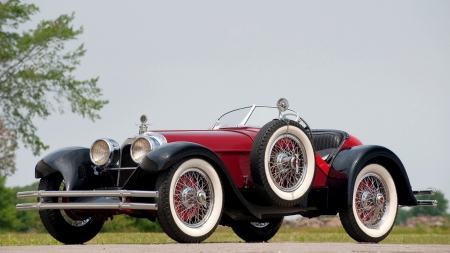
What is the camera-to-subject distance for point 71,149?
871 centimetres

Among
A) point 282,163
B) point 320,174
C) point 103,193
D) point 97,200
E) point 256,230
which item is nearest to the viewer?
point 103,193

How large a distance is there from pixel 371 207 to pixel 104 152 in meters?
Result: 3.42

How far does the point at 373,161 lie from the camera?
9.48m

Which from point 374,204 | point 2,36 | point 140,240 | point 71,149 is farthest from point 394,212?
point 2,36

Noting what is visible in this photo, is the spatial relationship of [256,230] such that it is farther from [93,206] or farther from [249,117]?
[93,206]

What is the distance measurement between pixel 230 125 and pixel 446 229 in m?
5.44

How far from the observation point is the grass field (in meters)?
10.0

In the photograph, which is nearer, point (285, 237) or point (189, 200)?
point (189, 200)

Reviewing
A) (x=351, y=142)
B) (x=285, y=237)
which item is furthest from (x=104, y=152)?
(x=285, y=237)

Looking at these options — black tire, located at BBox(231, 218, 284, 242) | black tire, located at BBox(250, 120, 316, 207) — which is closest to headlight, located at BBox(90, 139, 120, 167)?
black tire, located at BBox(250, 120, 316, 207)

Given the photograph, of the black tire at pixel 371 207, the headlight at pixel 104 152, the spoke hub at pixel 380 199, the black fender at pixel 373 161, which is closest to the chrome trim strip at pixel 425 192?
the black fender at pixel 373 161

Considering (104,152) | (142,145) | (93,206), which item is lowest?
(93,206)

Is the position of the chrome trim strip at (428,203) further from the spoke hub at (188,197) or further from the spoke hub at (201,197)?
the spoke hub at (188,197)

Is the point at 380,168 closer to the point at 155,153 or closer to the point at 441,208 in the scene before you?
the point at 155,153
